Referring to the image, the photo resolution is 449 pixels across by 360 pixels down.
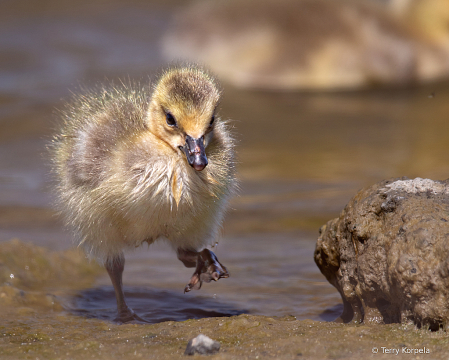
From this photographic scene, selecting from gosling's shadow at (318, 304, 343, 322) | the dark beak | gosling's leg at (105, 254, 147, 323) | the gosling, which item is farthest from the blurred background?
the dark beak

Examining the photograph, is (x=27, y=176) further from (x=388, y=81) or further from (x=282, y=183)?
(x=388, y=81)

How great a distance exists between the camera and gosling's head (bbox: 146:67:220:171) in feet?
10.6

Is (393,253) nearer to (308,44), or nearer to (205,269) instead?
(205,269)

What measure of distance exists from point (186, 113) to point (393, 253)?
118cm

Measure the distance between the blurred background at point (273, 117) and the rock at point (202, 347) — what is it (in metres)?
1.15

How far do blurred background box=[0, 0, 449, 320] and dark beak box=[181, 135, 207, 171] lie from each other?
3.54 ft

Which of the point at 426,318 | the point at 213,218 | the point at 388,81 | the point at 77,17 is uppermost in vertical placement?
the point at 77,17

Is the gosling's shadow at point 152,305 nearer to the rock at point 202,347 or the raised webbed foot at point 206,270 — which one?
the raised webbed foot at point 206,270

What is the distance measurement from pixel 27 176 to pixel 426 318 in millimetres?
5113

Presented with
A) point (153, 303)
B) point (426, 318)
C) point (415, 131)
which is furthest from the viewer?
point (415, 131)

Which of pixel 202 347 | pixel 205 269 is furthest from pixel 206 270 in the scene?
pixel 202 347

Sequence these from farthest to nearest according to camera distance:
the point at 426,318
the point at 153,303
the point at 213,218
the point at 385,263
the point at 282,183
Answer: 1. the point at 282,183
2. the point at 153,303
3. the point at 213,218
4. the point at 385,263
5. the point at 426,318

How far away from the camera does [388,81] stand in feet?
30.7

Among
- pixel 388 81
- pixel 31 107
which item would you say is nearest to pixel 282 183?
pixel 388 81
